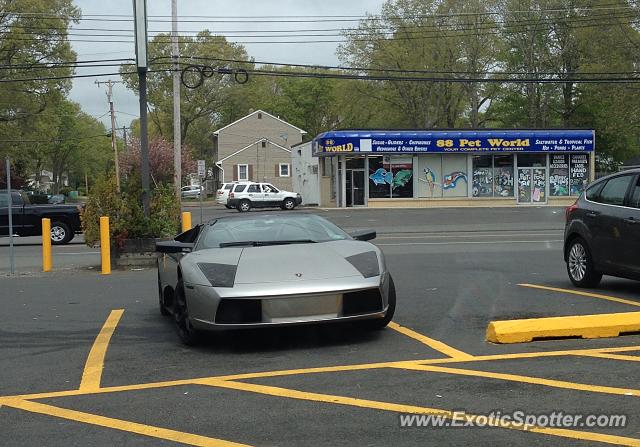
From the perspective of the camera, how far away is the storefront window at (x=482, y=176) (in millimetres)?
44719

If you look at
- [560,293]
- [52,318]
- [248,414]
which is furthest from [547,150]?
[248,414]

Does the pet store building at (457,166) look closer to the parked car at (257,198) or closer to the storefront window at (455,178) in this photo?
the storefront window at (455,178)

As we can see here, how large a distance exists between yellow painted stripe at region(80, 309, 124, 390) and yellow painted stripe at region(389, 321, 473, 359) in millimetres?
2834

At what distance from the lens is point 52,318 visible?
8.88 meters

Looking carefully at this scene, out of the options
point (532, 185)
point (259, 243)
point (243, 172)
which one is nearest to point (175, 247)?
point (259, 243)

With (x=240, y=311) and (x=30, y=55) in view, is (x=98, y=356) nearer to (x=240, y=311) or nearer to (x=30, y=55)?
(x=240, y=311)

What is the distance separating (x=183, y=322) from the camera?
7094mm

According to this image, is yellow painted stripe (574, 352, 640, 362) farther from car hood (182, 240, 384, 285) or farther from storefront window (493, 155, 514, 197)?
storefront window (493, 155, 514, 197)

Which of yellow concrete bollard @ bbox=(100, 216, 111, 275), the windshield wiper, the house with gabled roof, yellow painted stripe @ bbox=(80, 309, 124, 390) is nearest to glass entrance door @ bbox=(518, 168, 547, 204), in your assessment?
the house with gabled roof

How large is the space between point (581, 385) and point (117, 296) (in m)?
7.16

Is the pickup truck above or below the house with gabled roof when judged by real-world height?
below

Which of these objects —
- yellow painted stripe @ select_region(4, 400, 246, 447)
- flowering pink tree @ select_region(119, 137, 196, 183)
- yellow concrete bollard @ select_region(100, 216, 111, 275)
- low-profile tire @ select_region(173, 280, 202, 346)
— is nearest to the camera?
yellow painted stripe @ select_region(4, 400, 246, 447)

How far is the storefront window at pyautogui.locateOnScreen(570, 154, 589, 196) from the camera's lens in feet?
148

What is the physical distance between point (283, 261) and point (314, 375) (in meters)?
1.34
